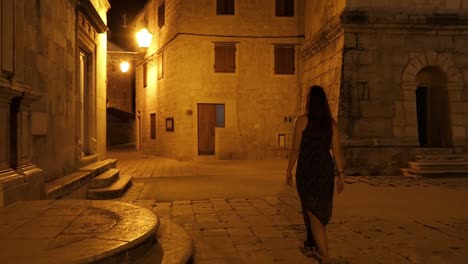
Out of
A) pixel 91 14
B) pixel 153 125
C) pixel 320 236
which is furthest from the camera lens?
pixel 153 125

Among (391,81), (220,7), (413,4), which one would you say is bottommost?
(391,81)

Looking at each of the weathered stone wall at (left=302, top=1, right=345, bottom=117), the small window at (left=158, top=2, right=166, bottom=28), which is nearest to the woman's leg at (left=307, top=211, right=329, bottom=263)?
the weathered stone wall at (left=302, top=1, right=345, bottom=117)

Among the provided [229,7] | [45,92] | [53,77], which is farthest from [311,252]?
[229,7]

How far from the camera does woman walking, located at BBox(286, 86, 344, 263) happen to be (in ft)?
11.8

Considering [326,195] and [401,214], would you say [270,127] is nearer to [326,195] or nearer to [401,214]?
[401,214]

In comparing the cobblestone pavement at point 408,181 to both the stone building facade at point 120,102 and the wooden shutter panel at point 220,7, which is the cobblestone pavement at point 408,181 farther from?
the stone building facade at point 120,102

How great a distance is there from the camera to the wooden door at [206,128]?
662 inches

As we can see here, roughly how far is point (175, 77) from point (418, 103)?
31.7 feet

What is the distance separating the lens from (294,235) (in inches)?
182

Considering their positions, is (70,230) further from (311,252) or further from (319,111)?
(319,111)

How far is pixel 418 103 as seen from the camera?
12547 mm

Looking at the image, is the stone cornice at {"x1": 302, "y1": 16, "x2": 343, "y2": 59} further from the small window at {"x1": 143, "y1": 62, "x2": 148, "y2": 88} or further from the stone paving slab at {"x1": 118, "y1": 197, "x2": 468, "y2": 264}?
the small window at {"x1": 143, "y1": 62, "x2": 148, "y2": 88}

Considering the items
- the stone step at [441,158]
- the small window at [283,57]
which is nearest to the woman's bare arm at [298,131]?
the stone step at [441,158]

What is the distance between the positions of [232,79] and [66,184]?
37.7 feet
